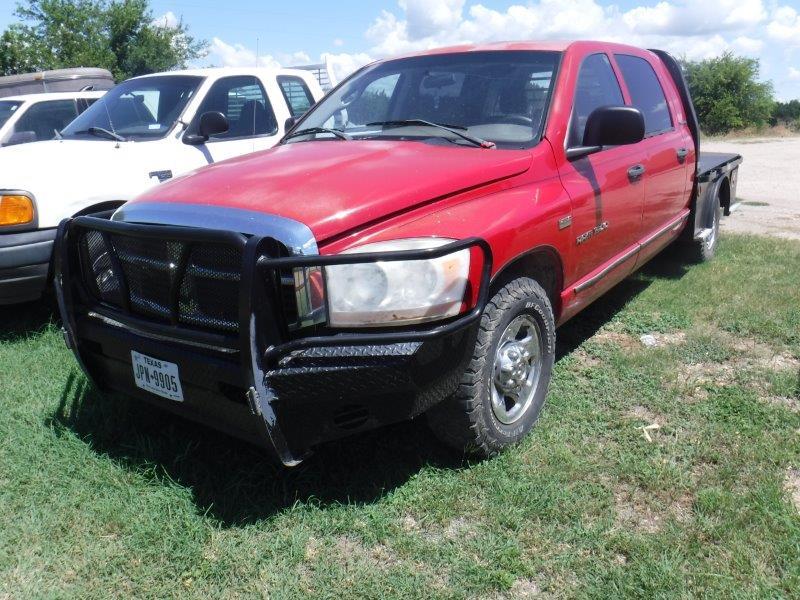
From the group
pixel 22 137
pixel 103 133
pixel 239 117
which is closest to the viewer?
pixel 103 133

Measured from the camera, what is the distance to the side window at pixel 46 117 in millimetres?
9148

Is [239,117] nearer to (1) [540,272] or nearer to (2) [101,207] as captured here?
(2) [101,207]

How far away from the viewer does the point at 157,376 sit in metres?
2.86

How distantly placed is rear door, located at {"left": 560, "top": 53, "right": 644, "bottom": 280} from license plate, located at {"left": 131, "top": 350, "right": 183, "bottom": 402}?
204cm

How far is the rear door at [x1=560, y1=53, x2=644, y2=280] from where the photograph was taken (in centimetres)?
367

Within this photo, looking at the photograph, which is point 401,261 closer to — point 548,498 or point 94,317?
point 548,498

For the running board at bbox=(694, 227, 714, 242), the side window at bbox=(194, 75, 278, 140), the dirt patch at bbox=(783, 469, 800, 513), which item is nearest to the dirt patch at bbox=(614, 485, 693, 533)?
the dirt patch at bbox=(783, 469, 800, 513)

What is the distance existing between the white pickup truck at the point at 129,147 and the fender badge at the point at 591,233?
303 centimetres

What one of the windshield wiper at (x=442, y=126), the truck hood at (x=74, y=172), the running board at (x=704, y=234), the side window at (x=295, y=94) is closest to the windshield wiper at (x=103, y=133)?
the truck hood at (x=74, y=172)

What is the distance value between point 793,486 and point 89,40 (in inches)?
1493

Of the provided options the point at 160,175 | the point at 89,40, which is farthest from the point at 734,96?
the point at 160,175

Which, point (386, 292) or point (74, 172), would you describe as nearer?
point (386, 292)

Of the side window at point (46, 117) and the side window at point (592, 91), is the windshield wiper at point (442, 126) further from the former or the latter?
the side window at point (46, 117)

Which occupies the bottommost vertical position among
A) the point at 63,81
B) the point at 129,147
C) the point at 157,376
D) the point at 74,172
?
the point at 157,376
